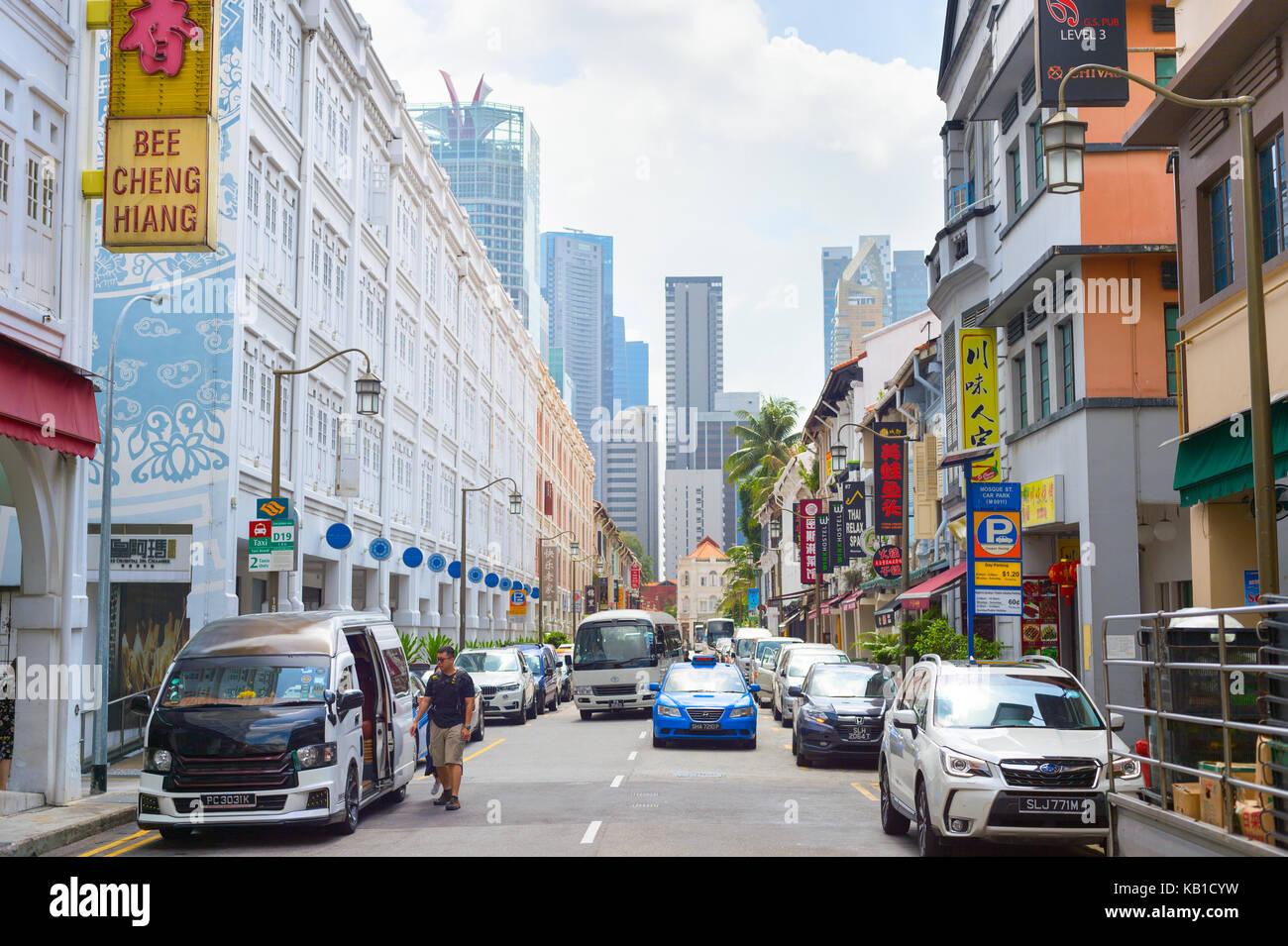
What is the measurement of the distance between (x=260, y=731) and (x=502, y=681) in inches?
726

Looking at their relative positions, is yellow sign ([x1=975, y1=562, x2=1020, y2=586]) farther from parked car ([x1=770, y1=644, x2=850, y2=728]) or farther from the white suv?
parked car ([x1=770, y1=644, x2=850, y2=728])

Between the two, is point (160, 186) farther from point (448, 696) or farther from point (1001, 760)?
point (1001, 760)

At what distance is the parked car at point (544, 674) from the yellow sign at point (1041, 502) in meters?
14.4

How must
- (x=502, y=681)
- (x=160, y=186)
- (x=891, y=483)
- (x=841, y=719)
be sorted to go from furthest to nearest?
(x=891, y=483), (x=502, y=681), (x=841, y=719), (x=160, y=186)

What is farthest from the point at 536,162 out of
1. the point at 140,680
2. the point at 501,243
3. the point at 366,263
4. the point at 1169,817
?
the point at 1169,817

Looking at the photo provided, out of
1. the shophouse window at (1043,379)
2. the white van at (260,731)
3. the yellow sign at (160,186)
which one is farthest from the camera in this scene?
the shophouse window at (1043,379)

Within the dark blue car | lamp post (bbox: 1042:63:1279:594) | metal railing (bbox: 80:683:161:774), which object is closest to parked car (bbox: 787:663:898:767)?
Result: lamp post (bbox: 1042:63:1279:594)

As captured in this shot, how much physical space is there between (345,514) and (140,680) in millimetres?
9647

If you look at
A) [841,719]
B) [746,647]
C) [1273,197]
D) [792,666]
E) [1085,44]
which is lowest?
[746,647]

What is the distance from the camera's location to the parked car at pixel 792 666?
2975 centimetres

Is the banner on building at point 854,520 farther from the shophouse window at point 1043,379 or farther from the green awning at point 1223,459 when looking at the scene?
the green awning at point 1223,459

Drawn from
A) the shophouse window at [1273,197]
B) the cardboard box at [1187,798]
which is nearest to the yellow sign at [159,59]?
the shophouse window at [1273,197]

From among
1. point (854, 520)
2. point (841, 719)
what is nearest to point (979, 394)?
point (841, 719)

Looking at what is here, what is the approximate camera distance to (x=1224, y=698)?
25.6 ft
